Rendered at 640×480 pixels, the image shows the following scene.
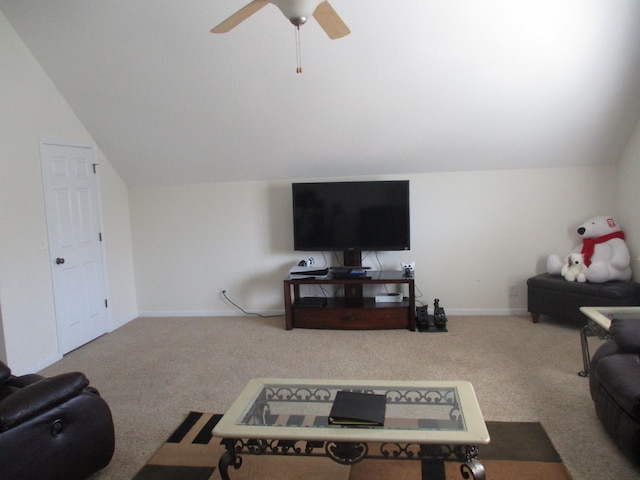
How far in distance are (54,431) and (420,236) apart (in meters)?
3.82

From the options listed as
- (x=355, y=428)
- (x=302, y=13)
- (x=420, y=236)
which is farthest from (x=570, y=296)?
(x=302, y=13)

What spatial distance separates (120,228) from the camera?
204 inches

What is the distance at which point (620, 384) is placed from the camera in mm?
2279

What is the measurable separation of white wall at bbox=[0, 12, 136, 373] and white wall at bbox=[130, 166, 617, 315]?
4.69ft

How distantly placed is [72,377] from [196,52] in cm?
265

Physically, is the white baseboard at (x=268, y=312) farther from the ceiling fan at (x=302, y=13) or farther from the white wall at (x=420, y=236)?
the ceiling fan at (x=302, y=13)

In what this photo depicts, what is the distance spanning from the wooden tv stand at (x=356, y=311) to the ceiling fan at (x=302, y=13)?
8.66 feet

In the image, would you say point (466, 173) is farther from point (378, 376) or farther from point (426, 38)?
point (378, 376)

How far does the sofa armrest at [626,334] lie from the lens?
2537mm

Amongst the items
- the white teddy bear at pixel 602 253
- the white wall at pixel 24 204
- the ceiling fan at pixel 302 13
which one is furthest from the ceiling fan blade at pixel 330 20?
the white teddy bear at pixel 602 253

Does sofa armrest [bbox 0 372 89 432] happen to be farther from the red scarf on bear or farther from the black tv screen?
the red scarf on bear

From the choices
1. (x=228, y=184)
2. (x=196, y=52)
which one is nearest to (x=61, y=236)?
(x=228, y=184)

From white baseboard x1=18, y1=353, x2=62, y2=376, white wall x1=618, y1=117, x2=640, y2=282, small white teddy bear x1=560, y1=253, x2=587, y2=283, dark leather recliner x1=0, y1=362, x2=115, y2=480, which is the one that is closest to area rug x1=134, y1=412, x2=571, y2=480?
dark leather recliner x1=0, y1=362, x2=115, y2=480

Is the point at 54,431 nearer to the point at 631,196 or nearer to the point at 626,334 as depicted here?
the point at 626,334
